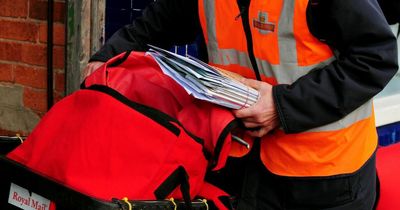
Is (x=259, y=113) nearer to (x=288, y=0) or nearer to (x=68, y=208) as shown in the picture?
(x=288, y=0)

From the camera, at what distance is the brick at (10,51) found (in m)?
3.08

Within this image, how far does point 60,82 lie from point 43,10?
1.19 ft

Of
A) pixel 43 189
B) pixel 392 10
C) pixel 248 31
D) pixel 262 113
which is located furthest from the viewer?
pixel 392 10

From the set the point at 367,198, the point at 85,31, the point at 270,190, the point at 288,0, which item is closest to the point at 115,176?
the point at 270,190

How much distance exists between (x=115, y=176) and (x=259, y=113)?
16.1 inches

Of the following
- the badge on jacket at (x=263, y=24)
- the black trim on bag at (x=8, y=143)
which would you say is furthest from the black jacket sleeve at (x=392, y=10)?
the black trim on bag at (x=8, y=143)

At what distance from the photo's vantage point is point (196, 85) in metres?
1.58

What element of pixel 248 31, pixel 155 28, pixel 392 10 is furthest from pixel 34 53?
pixel 392 10

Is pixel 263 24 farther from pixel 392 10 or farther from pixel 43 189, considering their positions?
pixel 43 189

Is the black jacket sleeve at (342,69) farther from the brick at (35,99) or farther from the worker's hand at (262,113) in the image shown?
the brick at (35,99)

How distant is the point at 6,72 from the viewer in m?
3.15

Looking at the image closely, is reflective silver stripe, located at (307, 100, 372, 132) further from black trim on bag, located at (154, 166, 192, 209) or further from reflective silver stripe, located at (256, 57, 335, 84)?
black trim on bag, located at (154, 166, 192, 209)

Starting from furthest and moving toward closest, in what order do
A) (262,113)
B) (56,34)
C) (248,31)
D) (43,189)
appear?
1. (56,34)
2. (248,31)
3. (262,113)
4. (43,189)

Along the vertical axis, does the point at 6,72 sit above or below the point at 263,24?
below
